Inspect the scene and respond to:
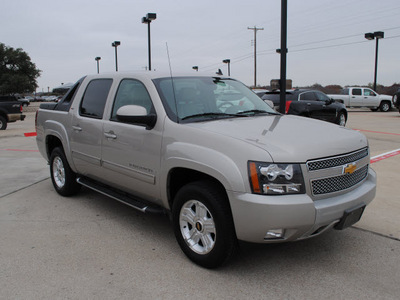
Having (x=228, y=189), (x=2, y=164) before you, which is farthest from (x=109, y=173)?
(x=2, y=164)

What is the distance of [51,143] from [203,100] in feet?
10.4

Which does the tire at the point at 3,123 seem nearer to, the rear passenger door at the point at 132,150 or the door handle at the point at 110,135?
the rear passenger door at the point at 132,150

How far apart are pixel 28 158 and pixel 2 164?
78 centimetres

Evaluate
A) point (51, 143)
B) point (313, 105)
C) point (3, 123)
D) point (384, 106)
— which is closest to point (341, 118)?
point (313, 105)

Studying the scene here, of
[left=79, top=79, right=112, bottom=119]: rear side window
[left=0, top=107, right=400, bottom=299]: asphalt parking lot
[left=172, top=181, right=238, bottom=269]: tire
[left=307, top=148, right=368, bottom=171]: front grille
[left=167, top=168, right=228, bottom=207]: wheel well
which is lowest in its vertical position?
[left=0, top=107, right=400, bottom=299]: asphalt parking lot

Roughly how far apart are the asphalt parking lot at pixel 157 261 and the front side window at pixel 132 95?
1.38 metres

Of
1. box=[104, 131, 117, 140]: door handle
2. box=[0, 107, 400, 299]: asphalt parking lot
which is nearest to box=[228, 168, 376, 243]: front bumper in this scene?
box=[0, 107, 400, 299]: asphalt parking lot

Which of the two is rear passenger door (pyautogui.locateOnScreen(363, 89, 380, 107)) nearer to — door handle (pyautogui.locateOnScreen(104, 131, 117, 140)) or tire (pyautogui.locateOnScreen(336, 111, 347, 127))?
tire (pyautogui.locateOnScreen(336, 111, 347, 127))

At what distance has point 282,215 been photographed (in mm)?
2955

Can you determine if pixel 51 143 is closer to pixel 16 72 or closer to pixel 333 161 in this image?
pixel 333 161

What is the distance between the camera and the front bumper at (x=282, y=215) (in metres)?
2.96

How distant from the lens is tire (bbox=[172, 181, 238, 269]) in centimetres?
322

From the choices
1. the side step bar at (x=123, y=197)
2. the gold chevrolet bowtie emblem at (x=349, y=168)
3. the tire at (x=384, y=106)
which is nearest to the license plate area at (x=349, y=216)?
the gold chevrolet bowtie emblem at (x=349, y=168)

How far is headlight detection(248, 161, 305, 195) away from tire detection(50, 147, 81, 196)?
11.3 ft
